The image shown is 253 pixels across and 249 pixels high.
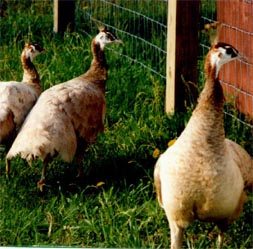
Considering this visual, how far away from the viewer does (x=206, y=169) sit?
9.21 ft

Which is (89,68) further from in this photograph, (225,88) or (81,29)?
(225,88)

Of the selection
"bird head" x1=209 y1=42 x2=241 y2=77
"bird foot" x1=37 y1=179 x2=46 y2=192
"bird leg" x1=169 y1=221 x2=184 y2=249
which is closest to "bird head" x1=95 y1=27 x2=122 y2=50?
"bird foot" x1=37 y1=179 x2=46 y2=192

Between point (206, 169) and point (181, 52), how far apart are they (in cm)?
65

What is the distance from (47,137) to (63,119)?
12cm

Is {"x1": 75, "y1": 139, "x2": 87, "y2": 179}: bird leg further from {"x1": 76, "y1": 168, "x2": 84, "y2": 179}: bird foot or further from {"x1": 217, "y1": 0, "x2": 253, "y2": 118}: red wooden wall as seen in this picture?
{"x1": 217, "y1": 0, "x2": 253, "y2": 118}: red wooden wall

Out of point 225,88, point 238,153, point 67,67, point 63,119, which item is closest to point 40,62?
point 67,67

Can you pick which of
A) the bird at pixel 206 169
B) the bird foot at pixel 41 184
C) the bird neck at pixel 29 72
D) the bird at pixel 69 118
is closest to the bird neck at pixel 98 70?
the bird at pixel 69 118

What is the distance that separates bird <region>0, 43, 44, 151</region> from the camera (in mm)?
3396

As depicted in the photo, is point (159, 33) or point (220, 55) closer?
point (220, 55)

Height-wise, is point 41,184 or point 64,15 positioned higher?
point 64,15

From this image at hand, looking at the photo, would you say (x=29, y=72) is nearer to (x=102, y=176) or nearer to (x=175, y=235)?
(x=102, y=176)

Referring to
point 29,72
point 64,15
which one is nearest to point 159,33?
point 64,15

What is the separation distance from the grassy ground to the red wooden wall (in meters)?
0.11

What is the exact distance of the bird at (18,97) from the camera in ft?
11.1
